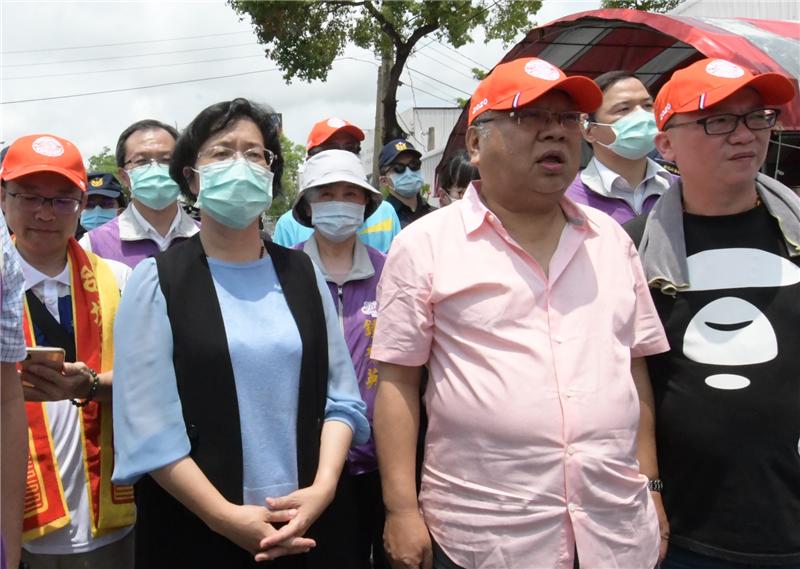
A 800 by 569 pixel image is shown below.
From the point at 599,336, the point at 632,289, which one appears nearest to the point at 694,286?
the point at 632,289

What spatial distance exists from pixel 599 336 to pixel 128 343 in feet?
4.14

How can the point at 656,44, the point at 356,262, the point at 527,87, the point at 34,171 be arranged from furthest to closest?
the point at 656,44 → the point at 356,262 → the point at 34,171 → the point at 527,87

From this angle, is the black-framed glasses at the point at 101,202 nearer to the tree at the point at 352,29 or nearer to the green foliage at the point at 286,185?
the green foliage at the point at 286,185

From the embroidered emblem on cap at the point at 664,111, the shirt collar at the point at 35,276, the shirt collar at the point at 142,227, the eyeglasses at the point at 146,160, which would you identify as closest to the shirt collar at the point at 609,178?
the embroidered emblem on cap at the point at 664,111

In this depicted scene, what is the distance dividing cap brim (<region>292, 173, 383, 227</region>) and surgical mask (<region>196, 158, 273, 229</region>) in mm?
705

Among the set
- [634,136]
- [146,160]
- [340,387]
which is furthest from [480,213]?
[146,160]

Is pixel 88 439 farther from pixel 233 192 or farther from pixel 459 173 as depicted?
pixel 459 173

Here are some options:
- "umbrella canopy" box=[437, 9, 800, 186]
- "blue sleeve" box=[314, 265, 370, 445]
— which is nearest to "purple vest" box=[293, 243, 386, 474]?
"blue sleeve" box=[314, 265, 370, 445]

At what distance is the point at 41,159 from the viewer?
2.39 meters

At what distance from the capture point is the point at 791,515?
2.09m

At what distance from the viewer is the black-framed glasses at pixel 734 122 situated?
2264mm

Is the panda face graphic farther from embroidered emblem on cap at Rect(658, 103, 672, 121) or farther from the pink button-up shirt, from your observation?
embroidered emblem on cap at Rect(658, 103, 672, 121)

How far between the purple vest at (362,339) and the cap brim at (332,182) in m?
0.41

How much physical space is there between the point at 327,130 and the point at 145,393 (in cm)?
263
